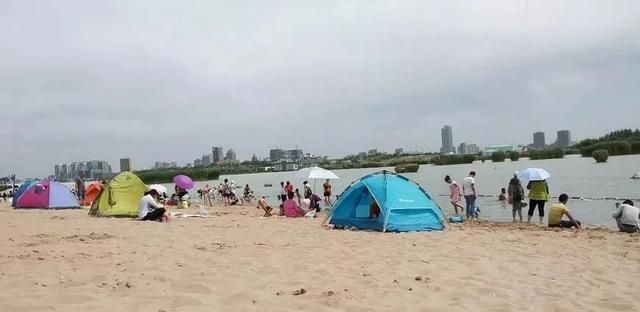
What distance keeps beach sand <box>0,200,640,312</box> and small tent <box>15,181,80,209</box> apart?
1238 cm

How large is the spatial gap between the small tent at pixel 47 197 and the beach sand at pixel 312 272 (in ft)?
40.6

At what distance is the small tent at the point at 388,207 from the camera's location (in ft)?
43.6

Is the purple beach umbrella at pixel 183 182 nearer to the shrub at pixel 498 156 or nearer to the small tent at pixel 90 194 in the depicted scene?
the small tent at pixel 90 194

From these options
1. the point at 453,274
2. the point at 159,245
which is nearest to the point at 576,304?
the point at 453,274

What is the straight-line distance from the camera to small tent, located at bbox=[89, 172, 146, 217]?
17.9 m

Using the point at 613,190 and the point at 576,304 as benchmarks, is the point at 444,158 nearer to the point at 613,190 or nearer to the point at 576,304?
the point at 613,190

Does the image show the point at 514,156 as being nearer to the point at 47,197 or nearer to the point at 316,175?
the point at 316,175

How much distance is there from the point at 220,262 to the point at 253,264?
0.48 meters

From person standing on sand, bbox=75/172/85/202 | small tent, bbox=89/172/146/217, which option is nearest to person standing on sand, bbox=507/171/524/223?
small tent, bbox=89/172/146/217

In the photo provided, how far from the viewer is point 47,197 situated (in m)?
23.9

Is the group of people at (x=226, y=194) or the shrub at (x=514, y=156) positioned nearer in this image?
the group of people at (x=226, y=194)

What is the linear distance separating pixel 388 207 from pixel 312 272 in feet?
20.3

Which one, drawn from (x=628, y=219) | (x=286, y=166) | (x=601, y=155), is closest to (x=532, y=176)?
(x=628, y=219)

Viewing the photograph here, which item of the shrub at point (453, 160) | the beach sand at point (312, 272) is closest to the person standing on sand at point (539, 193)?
the beach sand at point (312, 272)
